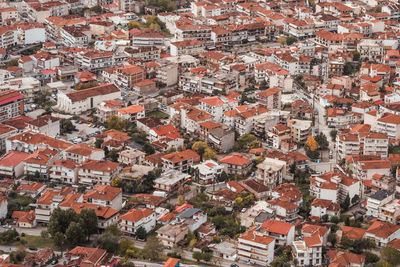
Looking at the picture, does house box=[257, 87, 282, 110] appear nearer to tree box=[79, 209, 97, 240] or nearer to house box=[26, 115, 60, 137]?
house box=[26, 115, 60, 137]

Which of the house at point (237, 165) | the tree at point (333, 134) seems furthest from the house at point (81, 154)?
the tree at point (333, 134)

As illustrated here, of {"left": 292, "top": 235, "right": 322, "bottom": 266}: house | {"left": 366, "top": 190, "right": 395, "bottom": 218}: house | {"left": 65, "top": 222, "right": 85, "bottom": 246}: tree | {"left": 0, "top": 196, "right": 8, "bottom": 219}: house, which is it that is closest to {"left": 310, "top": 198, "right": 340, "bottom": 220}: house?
{"left": 366, "top": 190, "right": 395, "bottom": 218}: house

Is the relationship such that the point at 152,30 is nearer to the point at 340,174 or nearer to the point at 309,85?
the point at 309,85

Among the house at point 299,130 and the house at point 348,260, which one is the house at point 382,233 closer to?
the house at point 348,260

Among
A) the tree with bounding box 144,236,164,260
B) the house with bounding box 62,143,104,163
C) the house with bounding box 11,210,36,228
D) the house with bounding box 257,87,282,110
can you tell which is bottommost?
the house with bounding box 11,210,36,228

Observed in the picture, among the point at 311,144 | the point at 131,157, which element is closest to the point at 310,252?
the point at 311,144

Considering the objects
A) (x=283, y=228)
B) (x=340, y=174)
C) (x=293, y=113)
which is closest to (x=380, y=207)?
(x=340, y=174)
